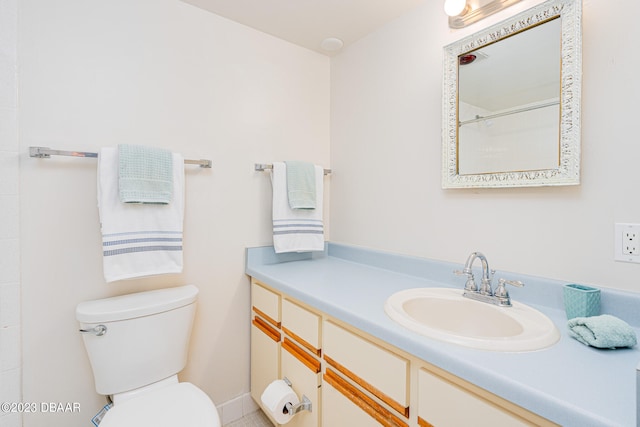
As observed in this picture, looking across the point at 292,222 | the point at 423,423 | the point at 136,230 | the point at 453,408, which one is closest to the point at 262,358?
the point at 292,222

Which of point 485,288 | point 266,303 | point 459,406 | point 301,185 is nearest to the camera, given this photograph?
point 459,406

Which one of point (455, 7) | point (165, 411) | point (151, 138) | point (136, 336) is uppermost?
point (455, 7)

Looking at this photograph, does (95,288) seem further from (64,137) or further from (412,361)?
(412,361)

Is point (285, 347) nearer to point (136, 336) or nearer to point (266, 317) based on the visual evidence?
point (266, 317)

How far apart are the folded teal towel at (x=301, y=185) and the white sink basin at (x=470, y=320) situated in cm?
81

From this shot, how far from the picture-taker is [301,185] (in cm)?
180

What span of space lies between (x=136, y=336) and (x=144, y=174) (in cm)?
67

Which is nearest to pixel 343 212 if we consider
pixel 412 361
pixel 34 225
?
pixel 412 361

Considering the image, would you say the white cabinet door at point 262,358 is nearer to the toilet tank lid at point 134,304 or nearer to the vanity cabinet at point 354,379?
the vanity cabinet at point 354,379

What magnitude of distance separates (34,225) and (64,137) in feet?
1.23

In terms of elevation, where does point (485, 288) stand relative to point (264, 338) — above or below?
above

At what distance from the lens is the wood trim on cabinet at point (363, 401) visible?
91cm

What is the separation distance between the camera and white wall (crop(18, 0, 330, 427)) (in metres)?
1.21

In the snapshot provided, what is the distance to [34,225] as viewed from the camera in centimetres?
120
